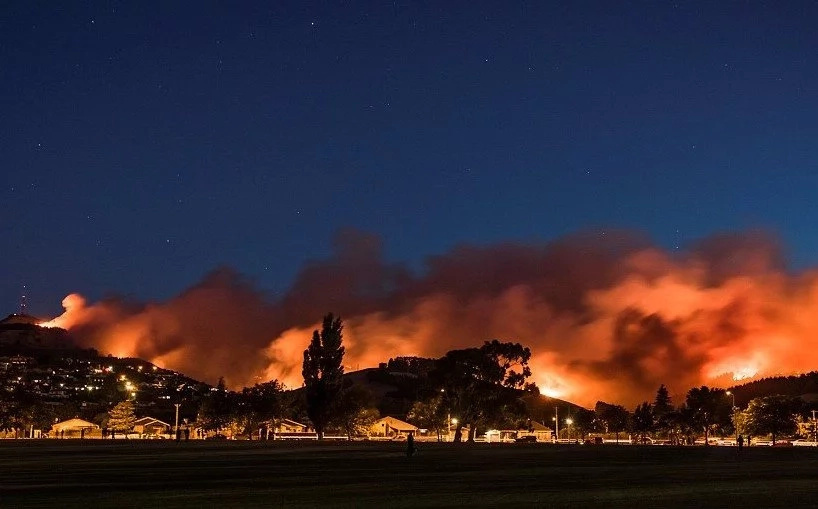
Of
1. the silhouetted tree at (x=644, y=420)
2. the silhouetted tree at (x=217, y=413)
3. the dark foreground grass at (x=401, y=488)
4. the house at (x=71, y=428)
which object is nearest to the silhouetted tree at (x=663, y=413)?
the silhouetted tree at (x=644, y=420)

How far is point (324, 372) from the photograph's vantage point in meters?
123

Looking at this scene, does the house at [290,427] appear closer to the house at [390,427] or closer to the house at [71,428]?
the house at [390,427]

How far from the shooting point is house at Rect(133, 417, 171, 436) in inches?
6471

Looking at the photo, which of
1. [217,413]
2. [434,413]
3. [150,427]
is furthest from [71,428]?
[434,413]

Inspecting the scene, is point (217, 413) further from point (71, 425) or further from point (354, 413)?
point (354, 413)

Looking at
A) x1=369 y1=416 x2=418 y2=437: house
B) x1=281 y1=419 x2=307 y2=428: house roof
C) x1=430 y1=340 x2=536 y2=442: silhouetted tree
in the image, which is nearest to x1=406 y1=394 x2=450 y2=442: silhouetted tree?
x1=430 y1=340 x2=536 y2=442: silhouetted tree

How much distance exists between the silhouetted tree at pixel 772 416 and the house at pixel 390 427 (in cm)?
5795

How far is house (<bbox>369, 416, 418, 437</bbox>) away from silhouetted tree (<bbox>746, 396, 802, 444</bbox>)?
58.0 meters

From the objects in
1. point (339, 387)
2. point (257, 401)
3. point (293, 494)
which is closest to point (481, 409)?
point (339, 387)

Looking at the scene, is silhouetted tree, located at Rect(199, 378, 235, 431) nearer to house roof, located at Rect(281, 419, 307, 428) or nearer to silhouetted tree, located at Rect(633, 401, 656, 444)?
house roof, located at Rect(281, 419, 307, 428)

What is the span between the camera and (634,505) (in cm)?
1883

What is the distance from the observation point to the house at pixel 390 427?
525 ft

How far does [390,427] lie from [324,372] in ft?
156

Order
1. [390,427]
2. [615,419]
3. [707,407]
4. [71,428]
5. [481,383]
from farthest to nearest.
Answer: [615,419] < [390,427] < [71,428] < [707,407] < [481,383]
